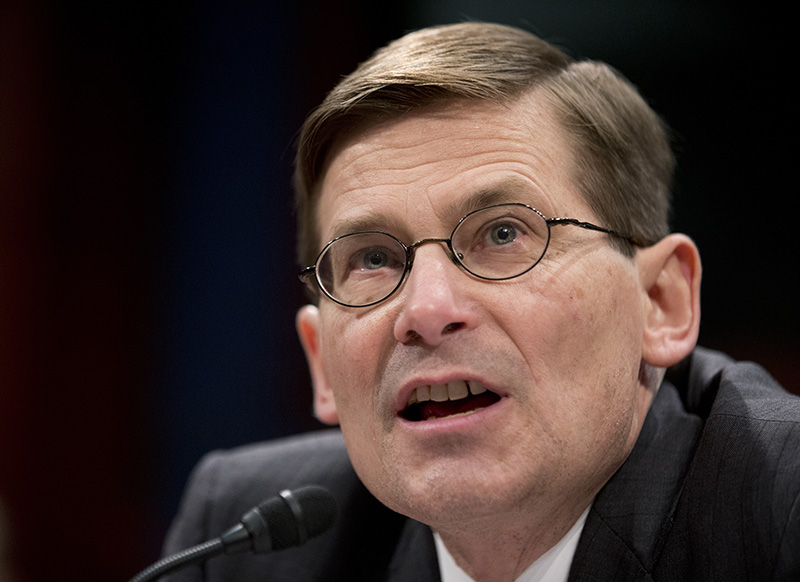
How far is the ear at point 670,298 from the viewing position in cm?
156

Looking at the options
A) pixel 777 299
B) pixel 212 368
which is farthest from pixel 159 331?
pixel 777 299

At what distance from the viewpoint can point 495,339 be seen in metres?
1.36

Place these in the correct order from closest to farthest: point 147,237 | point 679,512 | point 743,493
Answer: point 743,493 < point 679,512 < point 147,237

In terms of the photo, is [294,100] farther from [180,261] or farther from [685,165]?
[685,165]

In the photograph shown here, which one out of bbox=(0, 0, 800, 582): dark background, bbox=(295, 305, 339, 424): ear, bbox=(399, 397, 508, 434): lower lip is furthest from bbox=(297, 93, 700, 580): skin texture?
bbox=(0, 0, 800, 582): dark background

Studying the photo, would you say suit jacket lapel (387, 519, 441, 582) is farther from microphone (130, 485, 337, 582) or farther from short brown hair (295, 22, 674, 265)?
short brown hair (295, 22, 674, 265)

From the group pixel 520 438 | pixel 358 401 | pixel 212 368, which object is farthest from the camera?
pixel 212 368

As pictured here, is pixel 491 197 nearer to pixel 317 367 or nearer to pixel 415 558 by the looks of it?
pixel 317 367

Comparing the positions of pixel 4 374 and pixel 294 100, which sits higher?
pixel 294 100

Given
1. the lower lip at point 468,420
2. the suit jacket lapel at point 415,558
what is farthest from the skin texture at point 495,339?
the suit jacket lapel at point 415,558

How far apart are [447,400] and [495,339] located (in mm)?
165

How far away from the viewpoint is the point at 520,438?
4.42ft

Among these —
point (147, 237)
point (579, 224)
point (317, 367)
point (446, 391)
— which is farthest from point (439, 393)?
point (147, 237)

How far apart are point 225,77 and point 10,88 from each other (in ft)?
3.19
